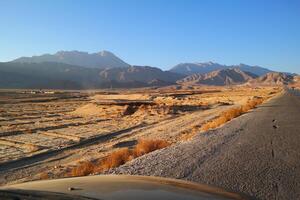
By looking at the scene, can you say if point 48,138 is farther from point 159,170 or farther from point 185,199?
point 185,199

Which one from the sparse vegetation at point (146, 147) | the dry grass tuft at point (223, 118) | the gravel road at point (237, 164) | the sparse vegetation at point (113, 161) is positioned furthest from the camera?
the dry grass tuft at point (223, 118)

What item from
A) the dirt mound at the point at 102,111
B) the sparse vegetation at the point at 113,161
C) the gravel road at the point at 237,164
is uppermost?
the gravel road at the point at 237,164

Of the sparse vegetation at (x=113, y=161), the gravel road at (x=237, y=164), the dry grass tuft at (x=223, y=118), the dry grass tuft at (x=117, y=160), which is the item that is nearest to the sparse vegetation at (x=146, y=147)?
the sparse vegetation at (x=113, y=161)

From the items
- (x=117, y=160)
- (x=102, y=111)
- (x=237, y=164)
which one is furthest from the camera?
(x=102, y=111)

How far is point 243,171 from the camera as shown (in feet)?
31.2

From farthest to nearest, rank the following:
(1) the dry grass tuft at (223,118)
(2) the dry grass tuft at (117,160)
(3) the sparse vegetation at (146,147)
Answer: (1) the dry grass tuft at (223,118) → (3) the sparse vegetation at (146,147) → (2) the dry grass tuft at (117,160)

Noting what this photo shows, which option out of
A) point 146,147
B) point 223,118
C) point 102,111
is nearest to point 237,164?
point 146,147

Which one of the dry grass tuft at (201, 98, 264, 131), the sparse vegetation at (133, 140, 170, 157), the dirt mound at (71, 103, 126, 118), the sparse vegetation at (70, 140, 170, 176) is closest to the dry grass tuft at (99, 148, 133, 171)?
the sparse vegetation at (70, 140, 170, 176)

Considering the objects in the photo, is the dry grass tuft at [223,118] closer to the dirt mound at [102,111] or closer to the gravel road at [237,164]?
the gravel road at [237,164]

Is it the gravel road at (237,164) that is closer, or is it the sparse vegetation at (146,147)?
the gravel road at (237,164)

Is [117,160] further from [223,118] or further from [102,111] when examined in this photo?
[102,111]

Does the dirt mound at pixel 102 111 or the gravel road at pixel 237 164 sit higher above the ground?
the gravel road at pixel 237 164

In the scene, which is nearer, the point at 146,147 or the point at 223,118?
the point at 146,147

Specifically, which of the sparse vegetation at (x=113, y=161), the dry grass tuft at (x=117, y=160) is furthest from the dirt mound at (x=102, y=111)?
the dry grass tuft at (x=117, y=160)
